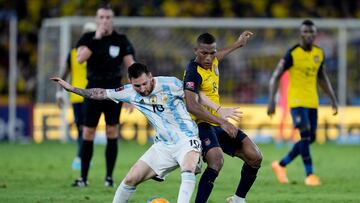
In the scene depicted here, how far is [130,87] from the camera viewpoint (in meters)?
10.2

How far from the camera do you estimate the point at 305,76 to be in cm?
1512

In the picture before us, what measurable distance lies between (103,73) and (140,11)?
17.3m

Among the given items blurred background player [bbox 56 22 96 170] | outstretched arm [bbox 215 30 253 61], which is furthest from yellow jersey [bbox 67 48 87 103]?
outstretched arm [bbox 215 30 253 61]

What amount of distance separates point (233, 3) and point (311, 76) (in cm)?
1659

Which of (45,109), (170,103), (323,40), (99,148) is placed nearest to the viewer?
(170,103)

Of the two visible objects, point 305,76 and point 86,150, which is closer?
point 86,150

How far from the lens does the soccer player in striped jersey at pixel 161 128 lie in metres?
9.88

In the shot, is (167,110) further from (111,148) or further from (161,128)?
(111,148)

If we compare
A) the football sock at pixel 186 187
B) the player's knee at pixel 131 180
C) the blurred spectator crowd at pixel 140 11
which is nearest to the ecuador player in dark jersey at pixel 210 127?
the football sock at pixel 186 187

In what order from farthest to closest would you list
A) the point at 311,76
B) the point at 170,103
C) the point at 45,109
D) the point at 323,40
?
the point at 323,40
the point at 45,109
the point at 311,76
the point at 170,103

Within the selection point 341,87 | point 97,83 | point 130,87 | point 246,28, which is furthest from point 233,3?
point 130,87

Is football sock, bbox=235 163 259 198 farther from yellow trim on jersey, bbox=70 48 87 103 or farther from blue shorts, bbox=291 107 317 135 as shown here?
yellow trim on jersey, bbox=70 48 87 103

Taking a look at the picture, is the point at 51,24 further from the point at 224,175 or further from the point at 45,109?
the point at 224,175

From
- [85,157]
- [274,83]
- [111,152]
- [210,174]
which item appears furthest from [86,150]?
[210,174]
